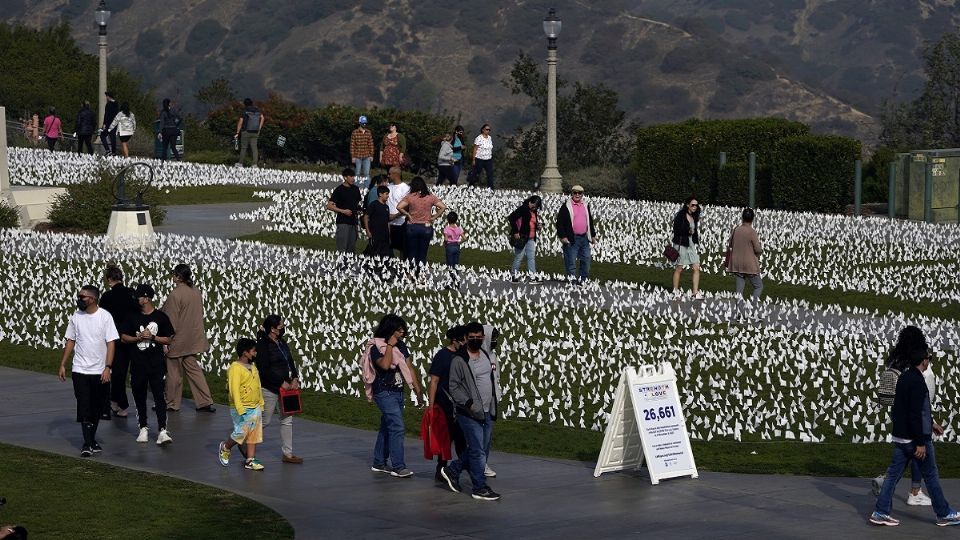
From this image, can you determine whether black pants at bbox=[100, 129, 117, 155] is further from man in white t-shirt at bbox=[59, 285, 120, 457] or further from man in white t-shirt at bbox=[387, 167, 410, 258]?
man in white t-shirt at bbox=[59, 285, 120, 457]

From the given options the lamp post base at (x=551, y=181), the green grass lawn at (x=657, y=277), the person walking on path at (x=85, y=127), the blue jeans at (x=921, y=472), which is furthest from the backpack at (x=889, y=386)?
the person walking on path at (x=85, y=127)

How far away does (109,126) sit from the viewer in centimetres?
4572

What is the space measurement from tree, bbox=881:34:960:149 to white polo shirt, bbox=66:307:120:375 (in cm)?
4408

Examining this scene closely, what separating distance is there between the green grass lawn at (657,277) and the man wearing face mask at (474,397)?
448 inches

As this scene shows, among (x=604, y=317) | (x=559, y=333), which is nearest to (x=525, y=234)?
(x=604, y=317)

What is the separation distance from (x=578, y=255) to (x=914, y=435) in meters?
13.4

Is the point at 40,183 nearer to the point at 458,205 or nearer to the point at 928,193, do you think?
the point at 458,205

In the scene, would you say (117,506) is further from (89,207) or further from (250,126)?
(250,126)

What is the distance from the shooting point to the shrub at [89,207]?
32.6 meters

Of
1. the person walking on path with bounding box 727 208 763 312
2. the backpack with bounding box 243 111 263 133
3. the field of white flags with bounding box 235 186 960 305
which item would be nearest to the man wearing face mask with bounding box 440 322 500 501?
the person walking on path with bounding box 727 208 763 312

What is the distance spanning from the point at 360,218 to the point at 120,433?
35.6 ft

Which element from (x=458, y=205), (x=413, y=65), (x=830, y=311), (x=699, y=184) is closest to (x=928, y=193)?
(x=699, y=184)

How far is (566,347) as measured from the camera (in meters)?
21.2

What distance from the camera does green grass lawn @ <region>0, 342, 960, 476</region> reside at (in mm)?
15555
